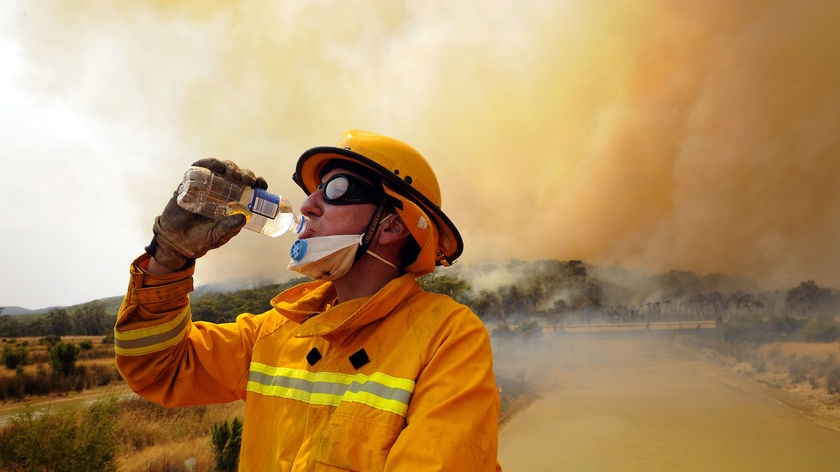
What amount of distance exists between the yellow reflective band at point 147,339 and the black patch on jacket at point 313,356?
0.73 m

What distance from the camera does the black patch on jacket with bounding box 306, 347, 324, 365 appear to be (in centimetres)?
206

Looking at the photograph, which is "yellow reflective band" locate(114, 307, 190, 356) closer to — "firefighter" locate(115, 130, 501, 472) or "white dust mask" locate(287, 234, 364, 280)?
"firefighter" locate(115, 130, 501, 472)

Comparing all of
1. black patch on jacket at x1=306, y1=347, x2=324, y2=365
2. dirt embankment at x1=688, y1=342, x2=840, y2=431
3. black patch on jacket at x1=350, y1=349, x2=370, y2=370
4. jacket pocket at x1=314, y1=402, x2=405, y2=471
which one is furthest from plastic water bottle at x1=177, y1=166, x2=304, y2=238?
dirt embankment at x1=688, y1=342, x2=840, y2=431

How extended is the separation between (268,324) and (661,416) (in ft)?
93.2

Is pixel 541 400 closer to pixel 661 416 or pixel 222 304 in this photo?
pixel 661 416

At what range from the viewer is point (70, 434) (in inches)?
363

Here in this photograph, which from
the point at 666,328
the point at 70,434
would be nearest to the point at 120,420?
the point at 70,434

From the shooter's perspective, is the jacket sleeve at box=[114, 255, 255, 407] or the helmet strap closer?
the jacket sleeve at box=[114, 255, 255, 407]

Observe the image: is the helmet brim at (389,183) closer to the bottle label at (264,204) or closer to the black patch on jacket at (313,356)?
the bottle label at (264,204)

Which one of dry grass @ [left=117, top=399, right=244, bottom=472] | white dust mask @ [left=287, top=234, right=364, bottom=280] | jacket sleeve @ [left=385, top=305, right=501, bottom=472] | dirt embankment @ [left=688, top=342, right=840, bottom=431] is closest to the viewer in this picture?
jacket sleeve @ [left=385, top=305, right=501, bottom=472]

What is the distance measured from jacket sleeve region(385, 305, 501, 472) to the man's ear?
2.41ft

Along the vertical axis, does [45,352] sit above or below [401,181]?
below

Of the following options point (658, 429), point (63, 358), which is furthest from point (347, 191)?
point (63, 358)

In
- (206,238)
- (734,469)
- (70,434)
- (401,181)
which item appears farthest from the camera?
(734,469)
